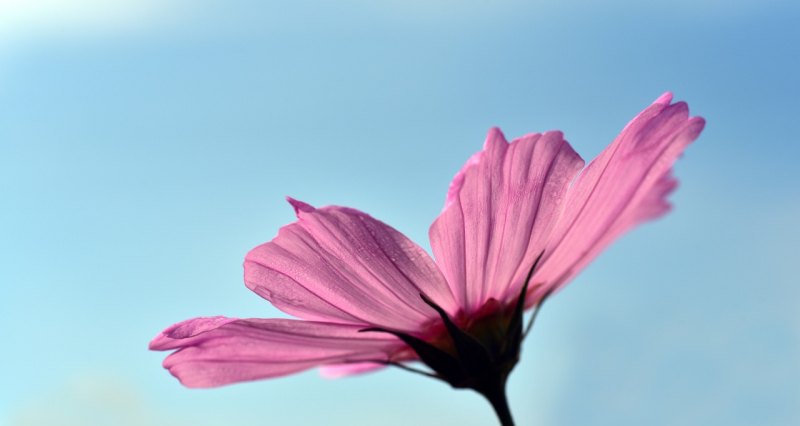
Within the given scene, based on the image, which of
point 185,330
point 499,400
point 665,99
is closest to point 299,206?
point 185,330

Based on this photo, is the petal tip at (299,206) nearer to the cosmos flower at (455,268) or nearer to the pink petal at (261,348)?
the cosmos flower at (455,268)

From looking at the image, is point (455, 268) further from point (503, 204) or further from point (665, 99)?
point (665, 99)

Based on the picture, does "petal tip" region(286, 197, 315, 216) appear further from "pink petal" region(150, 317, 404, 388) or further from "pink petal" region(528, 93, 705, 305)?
"pink petal" region(528, 93, 705, 305)

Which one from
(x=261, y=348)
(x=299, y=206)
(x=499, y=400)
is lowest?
(x=499, y=400)

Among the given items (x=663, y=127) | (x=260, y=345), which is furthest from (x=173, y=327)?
(x=663, y=127)

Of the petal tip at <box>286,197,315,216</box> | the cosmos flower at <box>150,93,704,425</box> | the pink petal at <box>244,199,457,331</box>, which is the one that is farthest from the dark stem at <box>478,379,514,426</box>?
the petal tip at <box>286,197,315,216</box>

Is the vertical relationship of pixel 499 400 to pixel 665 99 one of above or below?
below

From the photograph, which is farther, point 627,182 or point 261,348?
point 261,348
